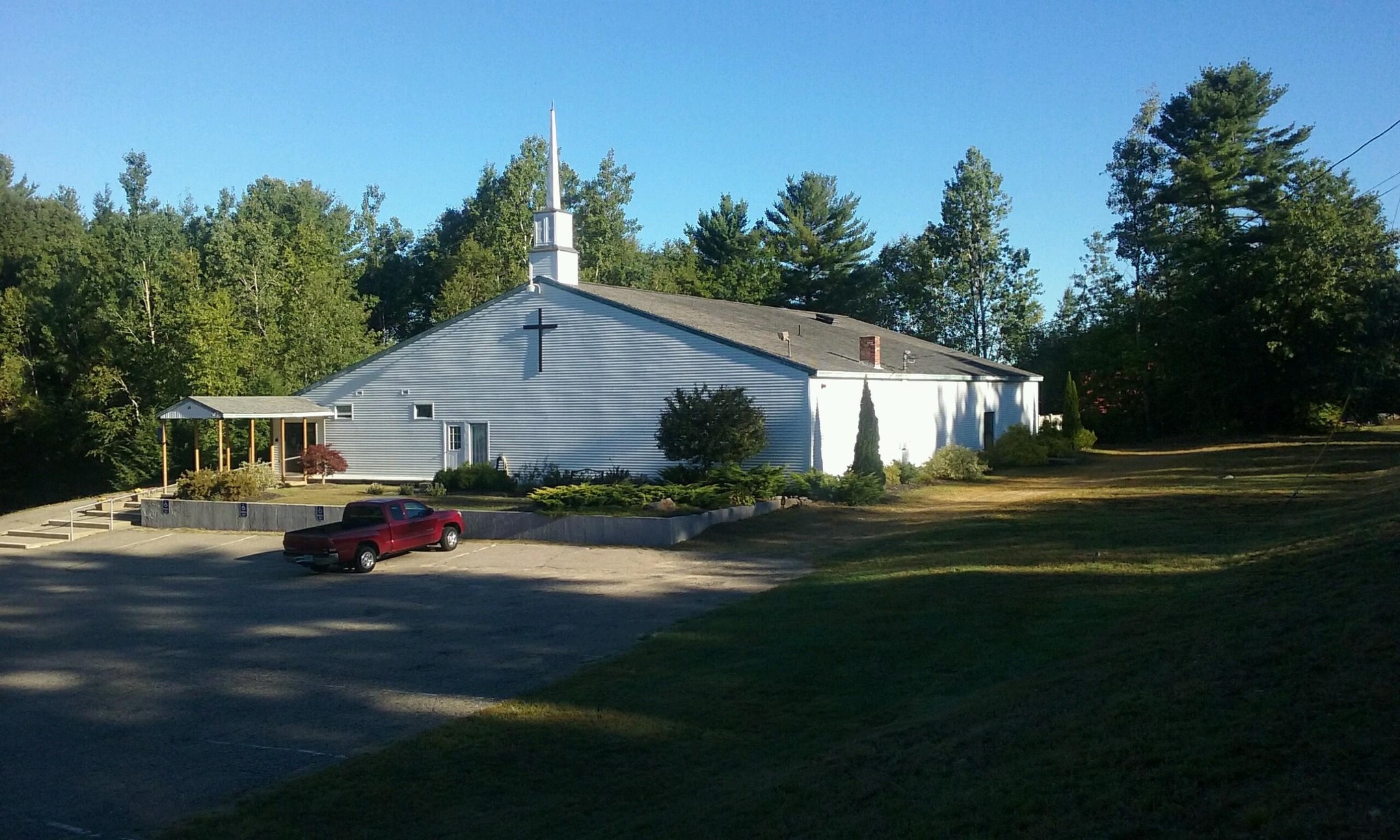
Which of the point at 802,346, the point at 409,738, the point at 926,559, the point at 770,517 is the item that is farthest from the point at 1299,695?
the point at 802,346

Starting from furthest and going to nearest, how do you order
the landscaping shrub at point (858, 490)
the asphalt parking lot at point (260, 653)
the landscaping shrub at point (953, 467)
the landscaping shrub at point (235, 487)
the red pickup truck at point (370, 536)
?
the landscaping shrub at point (953, 467) < the landscaping shrub at point (235, 487) < the landscaping shrub at point (858, 490) < the red pickup truck at point (370, 536) < the asphalt parking lot at point (260, 653)

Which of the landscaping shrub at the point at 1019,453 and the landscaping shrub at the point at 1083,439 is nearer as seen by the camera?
the landscaping shrub at the point at 1019,453

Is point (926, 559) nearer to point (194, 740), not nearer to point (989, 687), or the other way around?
point (989, 687)

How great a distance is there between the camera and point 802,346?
33312 millimetres

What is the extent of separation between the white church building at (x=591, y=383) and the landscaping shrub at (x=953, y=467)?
3.11ft

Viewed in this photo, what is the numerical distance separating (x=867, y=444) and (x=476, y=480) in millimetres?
12027

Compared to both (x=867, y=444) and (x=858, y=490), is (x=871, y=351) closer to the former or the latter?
(x=867, y=444)

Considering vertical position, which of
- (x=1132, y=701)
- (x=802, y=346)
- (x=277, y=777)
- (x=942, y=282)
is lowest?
(x=277, y=777)

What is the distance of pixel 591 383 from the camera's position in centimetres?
3234

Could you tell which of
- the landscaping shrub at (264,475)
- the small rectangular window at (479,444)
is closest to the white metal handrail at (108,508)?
the landscaping shrub at (264,475)

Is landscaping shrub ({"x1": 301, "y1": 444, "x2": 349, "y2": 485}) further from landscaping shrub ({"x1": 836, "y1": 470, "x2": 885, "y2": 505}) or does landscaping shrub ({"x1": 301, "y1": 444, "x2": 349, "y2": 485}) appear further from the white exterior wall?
landscaping shrub ({"x1": 836, "y1": 470, "x2": 885, "y2": 505})

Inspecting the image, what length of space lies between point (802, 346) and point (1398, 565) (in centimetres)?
2469

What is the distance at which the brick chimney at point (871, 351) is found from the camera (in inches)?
1310

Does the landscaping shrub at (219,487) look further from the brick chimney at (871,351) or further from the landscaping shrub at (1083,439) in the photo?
the landscaping shrub at (1083,439)
